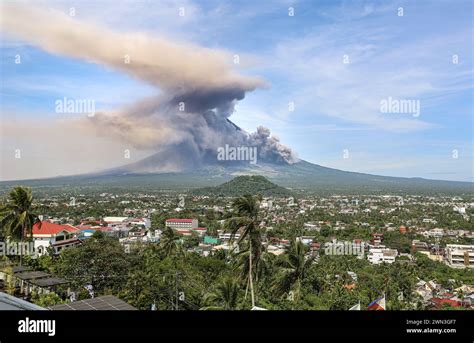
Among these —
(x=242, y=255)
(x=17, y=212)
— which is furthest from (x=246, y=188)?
(x=242, y=255)

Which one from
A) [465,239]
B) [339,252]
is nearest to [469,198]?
[465,239]

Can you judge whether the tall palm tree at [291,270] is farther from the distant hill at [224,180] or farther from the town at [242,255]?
the distant hill at [224,180]

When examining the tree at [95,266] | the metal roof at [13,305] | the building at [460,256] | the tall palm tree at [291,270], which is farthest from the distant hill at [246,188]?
the metal roof at [13,305]

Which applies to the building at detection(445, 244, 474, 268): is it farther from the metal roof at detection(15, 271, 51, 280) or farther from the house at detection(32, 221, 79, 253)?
the house at detection(32, 221, 79, 253)

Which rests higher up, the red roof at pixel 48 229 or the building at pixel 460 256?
the red roof at pixel 48 229

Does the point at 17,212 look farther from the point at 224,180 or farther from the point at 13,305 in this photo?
the point at 224,180

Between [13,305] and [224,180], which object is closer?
[13,305]
